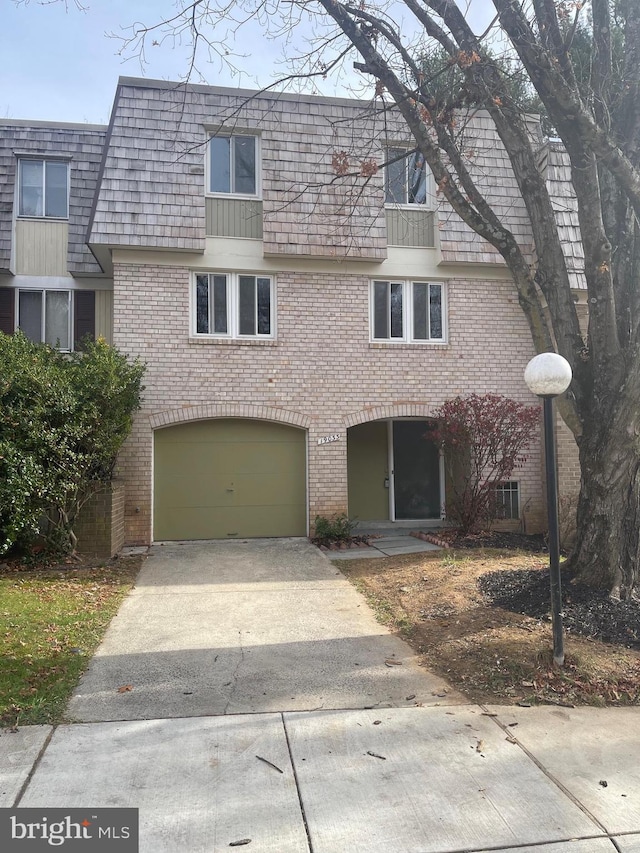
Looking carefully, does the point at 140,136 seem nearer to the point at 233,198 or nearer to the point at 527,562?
the point at 233,198

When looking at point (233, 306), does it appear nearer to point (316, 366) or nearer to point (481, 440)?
point (316, 366)

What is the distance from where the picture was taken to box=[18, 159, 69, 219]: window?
42.8 feet

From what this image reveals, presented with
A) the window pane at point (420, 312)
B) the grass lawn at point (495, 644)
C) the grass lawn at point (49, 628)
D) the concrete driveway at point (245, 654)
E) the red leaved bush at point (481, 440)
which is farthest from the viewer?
the window pane at point (420, 312)

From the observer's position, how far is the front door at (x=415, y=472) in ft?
42.7

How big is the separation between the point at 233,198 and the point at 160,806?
1037 centimetres

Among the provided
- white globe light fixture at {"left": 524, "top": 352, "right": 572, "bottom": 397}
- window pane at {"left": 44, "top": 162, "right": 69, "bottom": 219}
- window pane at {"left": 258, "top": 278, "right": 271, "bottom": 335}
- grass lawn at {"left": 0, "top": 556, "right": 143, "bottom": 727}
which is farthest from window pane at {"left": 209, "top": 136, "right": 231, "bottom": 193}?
white globe light fixture at {"left": 524, "top": 352, "right": 572, "bottom": 397}

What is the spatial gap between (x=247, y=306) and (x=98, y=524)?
468 centimetres

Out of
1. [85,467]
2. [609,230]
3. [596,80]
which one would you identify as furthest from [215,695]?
[596,80]

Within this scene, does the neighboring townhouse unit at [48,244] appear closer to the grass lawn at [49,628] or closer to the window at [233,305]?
the window at [233,305]

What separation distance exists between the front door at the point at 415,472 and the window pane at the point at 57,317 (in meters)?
7.00

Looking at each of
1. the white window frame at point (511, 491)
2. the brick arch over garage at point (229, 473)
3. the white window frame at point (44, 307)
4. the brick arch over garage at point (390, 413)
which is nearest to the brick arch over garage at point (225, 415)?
the brick arch over garage at point (229, 473)

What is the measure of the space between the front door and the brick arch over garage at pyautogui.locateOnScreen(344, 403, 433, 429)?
3.78ft

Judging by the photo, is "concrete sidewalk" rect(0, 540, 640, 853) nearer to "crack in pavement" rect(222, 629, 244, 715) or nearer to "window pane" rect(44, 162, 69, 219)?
"crack in pavement" rect(222, 629, 244, 715)

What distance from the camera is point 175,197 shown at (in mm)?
11156
